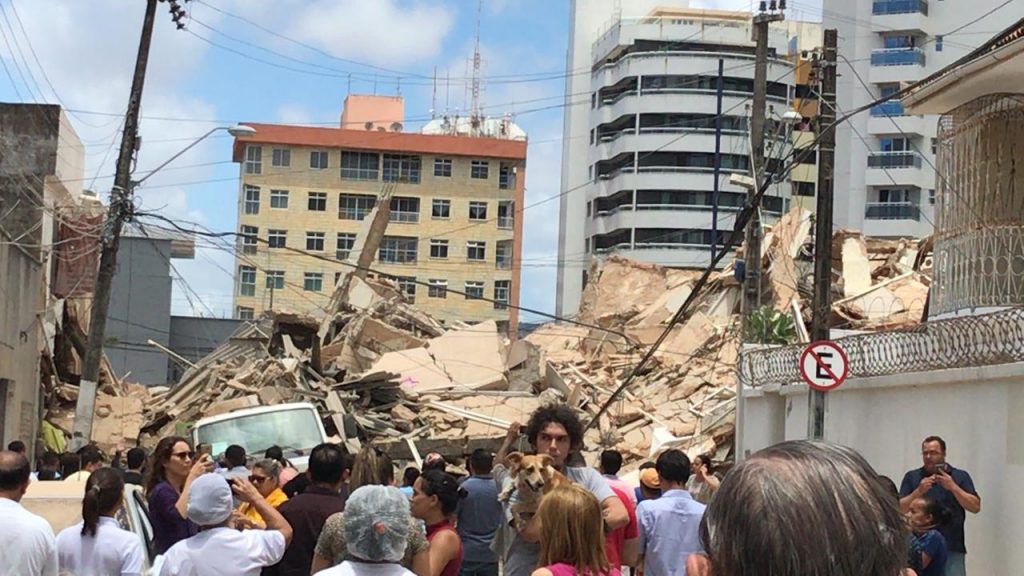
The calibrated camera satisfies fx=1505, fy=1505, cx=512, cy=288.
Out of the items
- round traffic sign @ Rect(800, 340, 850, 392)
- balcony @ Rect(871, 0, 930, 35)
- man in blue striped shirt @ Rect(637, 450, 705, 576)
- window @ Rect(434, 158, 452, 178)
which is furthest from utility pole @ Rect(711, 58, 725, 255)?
man in blue striped shirt @ Rect(637, 450, 705, 576)

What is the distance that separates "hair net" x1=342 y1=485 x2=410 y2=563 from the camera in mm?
5965

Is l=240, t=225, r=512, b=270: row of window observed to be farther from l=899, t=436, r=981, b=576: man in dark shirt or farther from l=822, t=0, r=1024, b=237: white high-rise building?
l=899, t=436, r=981, b=576: man in dark shirt

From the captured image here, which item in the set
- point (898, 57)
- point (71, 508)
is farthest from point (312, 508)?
point (898, 57)

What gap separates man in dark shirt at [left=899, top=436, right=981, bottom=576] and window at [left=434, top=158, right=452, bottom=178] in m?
74.1

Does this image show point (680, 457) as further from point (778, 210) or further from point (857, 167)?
point (778, 210)

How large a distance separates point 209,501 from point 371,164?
3122 inches

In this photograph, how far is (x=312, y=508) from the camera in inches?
334

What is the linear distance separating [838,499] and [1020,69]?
16050mm

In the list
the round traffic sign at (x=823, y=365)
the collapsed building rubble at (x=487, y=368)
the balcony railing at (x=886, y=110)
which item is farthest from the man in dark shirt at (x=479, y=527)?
the balcony railing at (x=886, y=110)

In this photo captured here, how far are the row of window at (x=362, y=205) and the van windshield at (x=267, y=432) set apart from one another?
209ft

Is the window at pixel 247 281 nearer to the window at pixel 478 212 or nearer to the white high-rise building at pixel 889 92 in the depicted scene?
the window at pixel 478 212

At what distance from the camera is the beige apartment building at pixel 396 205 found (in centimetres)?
8494

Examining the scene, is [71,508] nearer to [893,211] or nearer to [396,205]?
[893,211]

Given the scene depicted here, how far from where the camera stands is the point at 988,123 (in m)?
18.6
